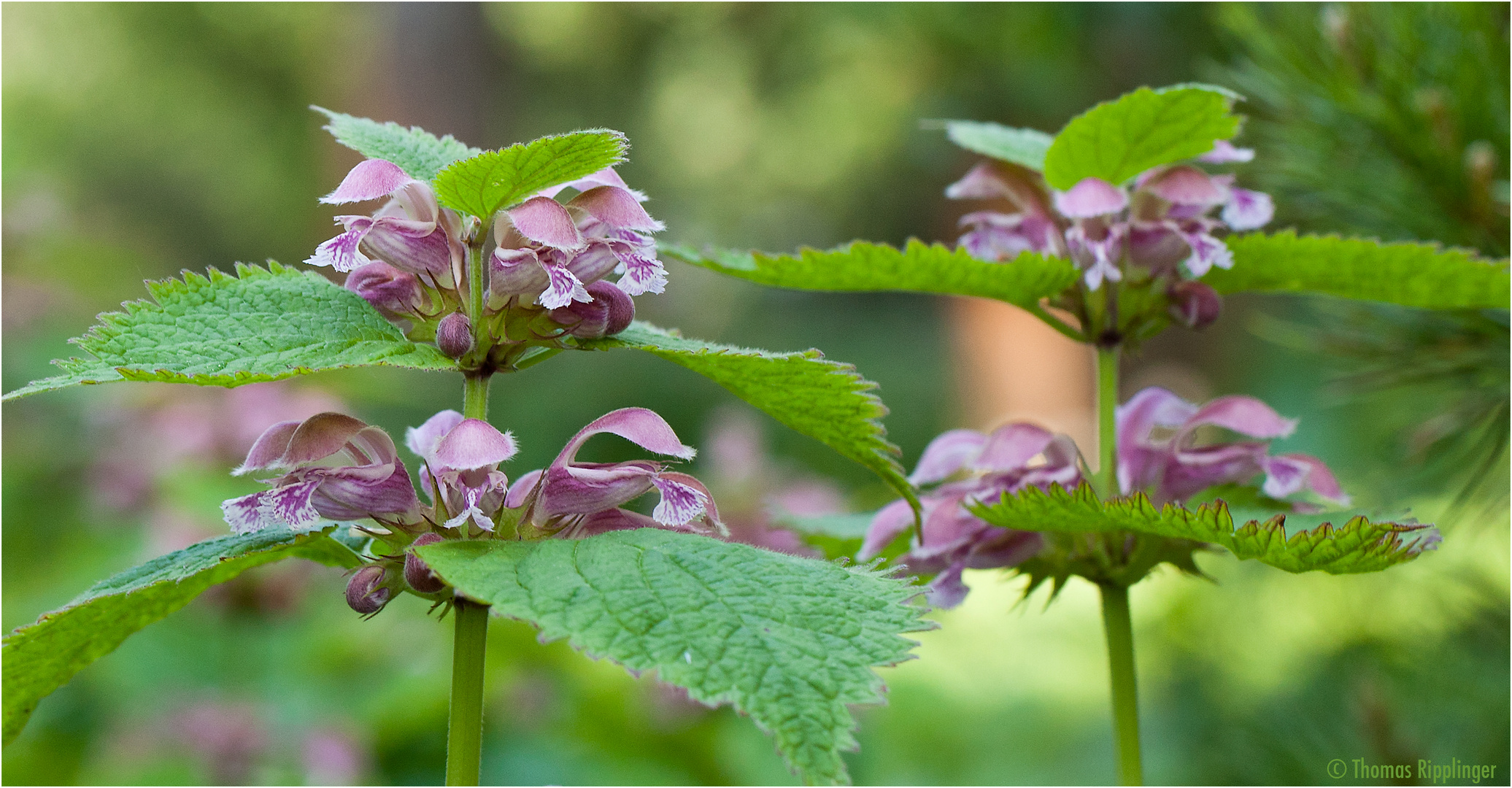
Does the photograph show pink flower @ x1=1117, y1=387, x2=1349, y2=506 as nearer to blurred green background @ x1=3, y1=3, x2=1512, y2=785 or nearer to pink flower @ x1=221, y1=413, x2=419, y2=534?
blurred green background @ x1=3, y1=3, x2=1512, y2=785

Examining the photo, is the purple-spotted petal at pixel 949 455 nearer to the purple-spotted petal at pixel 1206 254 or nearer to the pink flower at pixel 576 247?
the purple-spotted petal at pixel 1206 254

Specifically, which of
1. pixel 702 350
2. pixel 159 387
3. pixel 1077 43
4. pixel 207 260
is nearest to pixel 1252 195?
pixel 702 350

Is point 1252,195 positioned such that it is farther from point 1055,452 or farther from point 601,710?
point 601,710

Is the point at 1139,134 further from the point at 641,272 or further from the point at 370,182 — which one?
the point at 370,182

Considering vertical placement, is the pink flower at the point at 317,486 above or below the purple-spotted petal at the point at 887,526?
above

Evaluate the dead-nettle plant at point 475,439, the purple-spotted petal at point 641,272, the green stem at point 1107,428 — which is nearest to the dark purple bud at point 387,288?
the dead-nettle plant at point 475,439

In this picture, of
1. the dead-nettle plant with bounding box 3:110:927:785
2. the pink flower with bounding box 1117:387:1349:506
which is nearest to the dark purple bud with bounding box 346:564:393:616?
the dead-nettle plant with bounding box 3:110:927:785
